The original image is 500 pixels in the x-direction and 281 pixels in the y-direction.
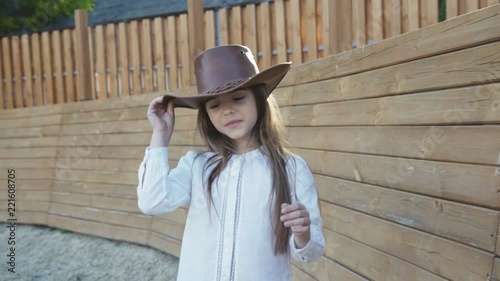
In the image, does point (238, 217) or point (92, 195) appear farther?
point (92, 195)

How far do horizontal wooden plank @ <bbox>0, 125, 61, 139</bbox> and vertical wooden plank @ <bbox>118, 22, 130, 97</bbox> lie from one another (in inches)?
39.2

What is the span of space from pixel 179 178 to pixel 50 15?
10.2m

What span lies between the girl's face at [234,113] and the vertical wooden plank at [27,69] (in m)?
6.54

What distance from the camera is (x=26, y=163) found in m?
7.25

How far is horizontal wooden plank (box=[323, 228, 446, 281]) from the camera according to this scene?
2.35 m

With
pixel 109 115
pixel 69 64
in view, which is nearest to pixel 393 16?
pixel 109 115

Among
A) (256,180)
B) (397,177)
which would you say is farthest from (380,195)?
(256,180)

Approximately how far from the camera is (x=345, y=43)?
409 cm

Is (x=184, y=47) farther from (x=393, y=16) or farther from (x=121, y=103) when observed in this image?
(x=393, y=16)

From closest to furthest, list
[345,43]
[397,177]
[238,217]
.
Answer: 1. [238,217]
2. [397,177]
3. [345,43]

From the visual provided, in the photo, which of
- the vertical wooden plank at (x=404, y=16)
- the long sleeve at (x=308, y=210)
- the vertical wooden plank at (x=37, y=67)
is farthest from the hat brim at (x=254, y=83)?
the vertical wooden plank at (x=37, y=67)

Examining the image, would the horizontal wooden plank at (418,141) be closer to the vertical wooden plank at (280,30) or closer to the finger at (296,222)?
the finger at (296,222)

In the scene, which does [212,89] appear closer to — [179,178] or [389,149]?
[179,178]

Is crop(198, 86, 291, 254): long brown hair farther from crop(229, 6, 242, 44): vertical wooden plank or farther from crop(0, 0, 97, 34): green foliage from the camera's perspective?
crop(0, 0, 97, 34): green foliage
